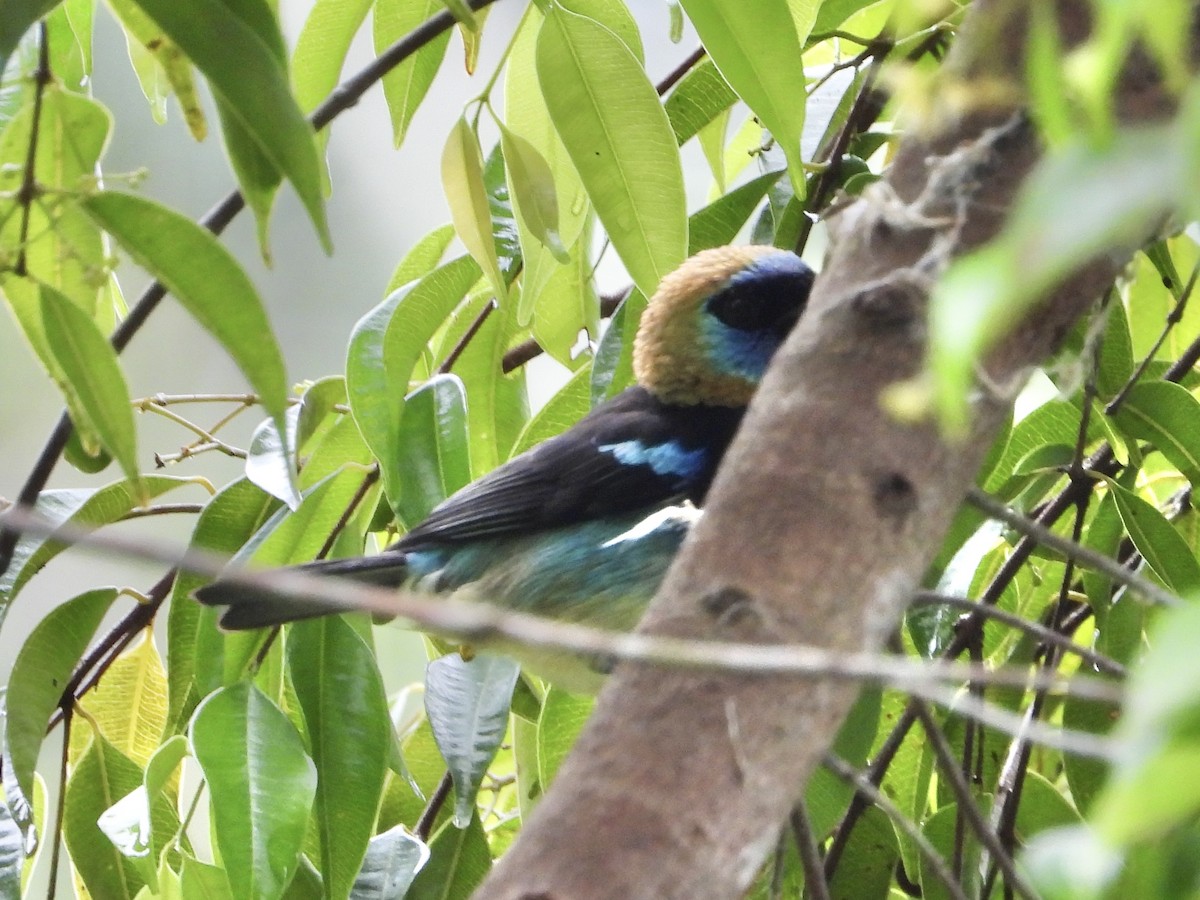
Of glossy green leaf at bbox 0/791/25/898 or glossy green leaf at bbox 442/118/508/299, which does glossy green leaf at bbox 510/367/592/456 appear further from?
glossy green leaf at bbox 0/791/25/898

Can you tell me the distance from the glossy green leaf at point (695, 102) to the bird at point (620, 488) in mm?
222

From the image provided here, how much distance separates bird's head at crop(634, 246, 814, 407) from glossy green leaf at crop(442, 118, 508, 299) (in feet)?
2.18

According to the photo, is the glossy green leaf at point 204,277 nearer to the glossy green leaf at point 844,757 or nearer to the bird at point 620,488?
the bird at point 620,488

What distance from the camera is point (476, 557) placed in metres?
2.04

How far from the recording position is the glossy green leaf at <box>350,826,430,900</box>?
1561mm

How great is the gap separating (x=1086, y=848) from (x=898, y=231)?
537 mm

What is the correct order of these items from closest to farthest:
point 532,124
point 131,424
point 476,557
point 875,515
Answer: point 875,515 < point 131,424 < point 532,124 < point 476,557

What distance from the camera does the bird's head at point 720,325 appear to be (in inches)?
87.4

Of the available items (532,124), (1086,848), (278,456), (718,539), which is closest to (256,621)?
(278,456)

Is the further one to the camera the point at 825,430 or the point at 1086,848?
the point at 825,430

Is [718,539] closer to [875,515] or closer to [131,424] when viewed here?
[875,515]

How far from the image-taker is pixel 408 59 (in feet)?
5.85

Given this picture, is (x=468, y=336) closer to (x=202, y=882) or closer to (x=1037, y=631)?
(x=202, y=882)

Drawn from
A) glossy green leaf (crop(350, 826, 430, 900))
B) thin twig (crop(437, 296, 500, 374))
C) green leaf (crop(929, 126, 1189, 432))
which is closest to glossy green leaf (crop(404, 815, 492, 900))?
glossy green leaf (crop(350, 826, 430, 900))
